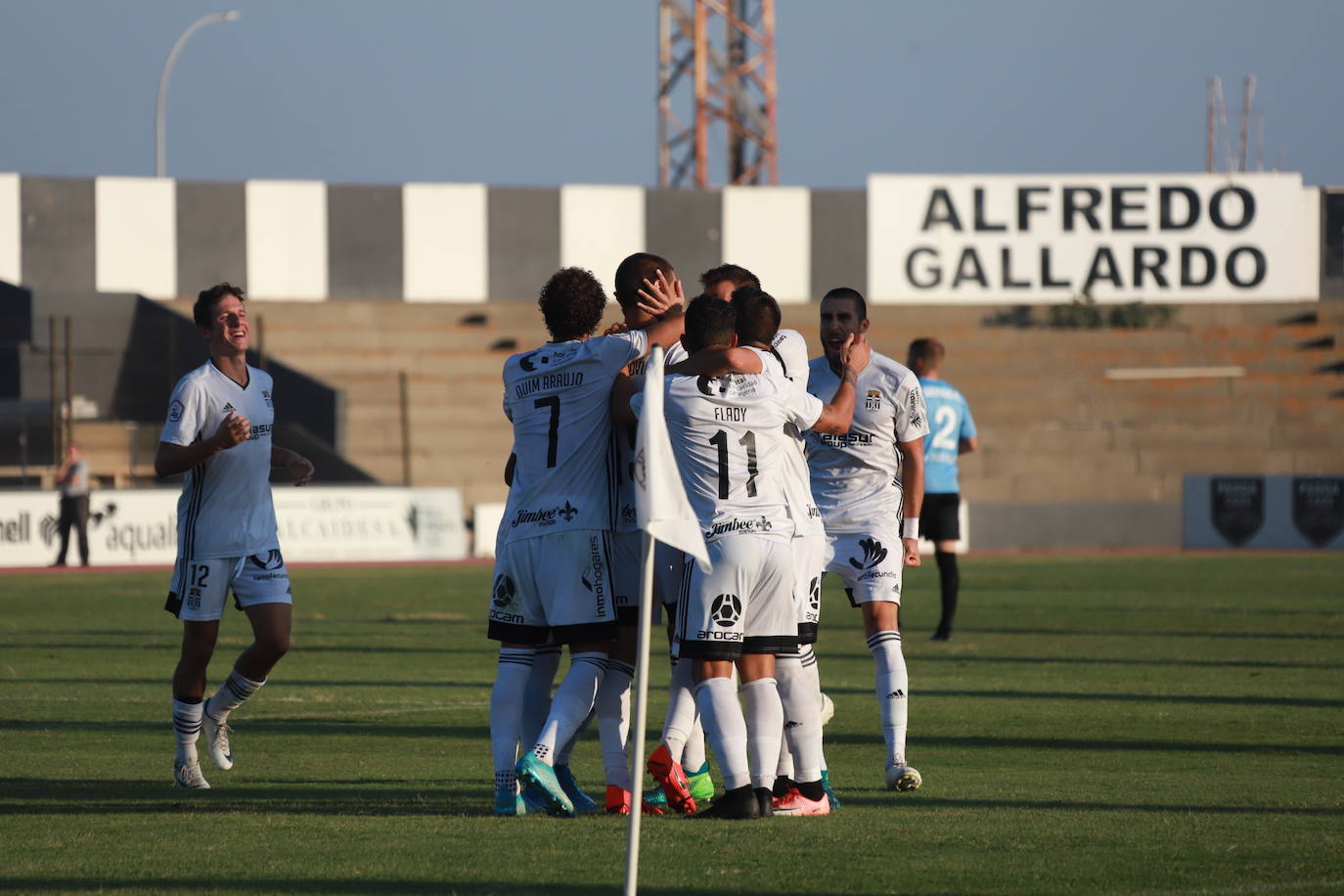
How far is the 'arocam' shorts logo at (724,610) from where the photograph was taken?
6.93m

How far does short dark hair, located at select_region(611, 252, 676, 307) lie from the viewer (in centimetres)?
720

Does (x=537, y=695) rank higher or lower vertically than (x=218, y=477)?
lower

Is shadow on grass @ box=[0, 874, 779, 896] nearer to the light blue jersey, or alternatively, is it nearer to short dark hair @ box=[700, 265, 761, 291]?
short dark hair @ box=[700, 265, 761, 291]

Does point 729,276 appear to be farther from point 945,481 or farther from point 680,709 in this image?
point 945,481

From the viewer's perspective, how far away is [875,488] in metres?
8.46

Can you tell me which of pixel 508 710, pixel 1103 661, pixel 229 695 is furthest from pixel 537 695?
pixel 1103 661

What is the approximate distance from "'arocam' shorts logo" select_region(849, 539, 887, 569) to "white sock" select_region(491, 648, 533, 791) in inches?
71.0

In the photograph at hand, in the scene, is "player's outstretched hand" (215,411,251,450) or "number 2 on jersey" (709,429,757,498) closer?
"number 2 on jersey" (709,429,757,498)

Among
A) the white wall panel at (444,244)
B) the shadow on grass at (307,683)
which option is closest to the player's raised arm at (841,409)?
the shadow on grass at (307,683)

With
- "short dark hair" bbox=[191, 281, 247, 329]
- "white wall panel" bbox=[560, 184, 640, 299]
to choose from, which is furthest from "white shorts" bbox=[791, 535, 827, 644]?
"white wall panel" bbox=[560, 184, 640, 299]

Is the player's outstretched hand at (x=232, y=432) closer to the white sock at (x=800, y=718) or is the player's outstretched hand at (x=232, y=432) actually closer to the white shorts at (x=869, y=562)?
the white sock at (x=800, y=718)

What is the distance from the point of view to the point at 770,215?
156 feet

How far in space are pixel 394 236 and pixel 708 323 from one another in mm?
40208

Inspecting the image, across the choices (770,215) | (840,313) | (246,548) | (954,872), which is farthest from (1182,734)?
(770,215)
